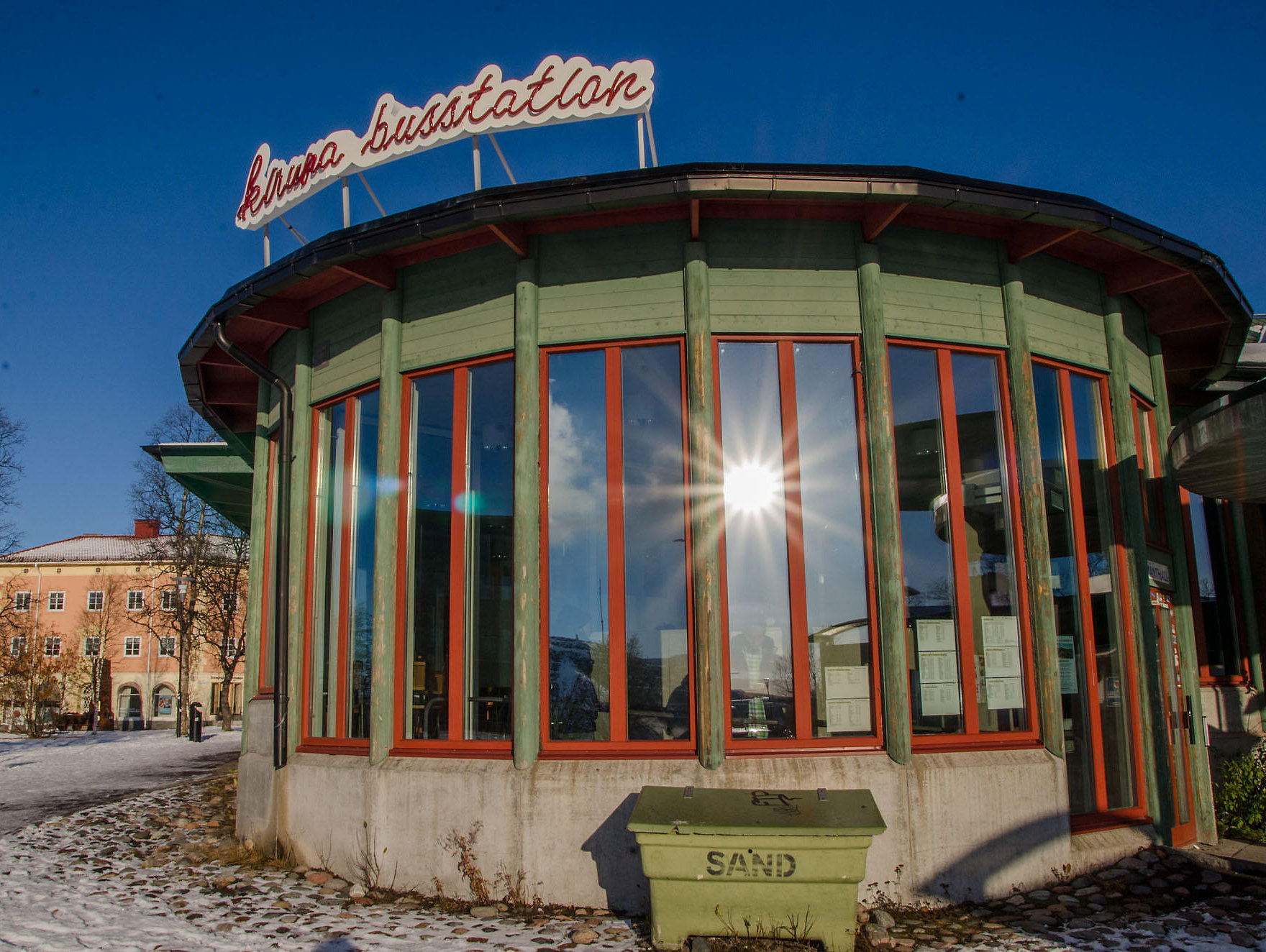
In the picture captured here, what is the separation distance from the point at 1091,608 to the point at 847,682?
2567mm

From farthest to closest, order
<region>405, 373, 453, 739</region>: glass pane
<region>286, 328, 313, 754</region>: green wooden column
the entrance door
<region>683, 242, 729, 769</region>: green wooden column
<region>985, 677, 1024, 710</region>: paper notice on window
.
A: 1. <region>286, 328, 313, 754</region>: green wooden column
2. the entrance door
3. <region>405, 373, 453, 739</region>: glass pane
4. <region>985, 677, 1024, 710</region>: paper notice on window
5. <region>683, 242, 729, 769</region>: green wooden column

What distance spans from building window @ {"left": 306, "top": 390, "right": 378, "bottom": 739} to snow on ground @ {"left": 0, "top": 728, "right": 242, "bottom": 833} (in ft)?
15.6

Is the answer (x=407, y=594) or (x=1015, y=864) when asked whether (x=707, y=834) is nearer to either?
(x=1015, y=864)

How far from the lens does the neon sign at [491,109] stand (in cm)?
789

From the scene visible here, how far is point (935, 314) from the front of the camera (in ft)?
25.6

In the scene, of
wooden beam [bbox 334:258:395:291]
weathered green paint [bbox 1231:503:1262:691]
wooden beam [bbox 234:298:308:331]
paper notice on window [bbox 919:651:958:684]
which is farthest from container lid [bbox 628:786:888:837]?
weathered green paint [bbox 1231:503:1262:691]

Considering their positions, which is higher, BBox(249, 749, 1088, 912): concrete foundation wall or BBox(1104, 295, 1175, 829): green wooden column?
BBox(1104, 295, 1175, 829): green wooden column

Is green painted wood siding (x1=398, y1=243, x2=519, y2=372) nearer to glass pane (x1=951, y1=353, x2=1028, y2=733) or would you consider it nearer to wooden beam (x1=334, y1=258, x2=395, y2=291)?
wooden beam (x1=334, y1=258, x2=395, y2=291)

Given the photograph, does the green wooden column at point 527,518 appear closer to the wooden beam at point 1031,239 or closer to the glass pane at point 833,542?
the glass pane at point 833,542

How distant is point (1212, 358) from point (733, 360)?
20.9 ft

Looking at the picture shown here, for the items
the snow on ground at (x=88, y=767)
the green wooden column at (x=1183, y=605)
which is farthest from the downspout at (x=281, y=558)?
the green wooden column at (x=1183, y=605)

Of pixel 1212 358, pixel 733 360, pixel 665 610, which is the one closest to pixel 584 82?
pixel 733 360

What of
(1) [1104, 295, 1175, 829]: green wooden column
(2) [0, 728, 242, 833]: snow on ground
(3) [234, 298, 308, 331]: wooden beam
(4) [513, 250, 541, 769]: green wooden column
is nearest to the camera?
(4) [513, 250, 541, 769]: green wooden column

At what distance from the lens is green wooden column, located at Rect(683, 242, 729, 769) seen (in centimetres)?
687
